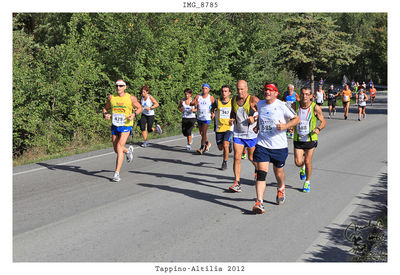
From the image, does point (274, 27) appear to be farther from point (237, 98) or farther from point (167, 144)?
point (237, 98)

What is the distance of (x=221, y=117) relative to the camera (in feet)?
33.9

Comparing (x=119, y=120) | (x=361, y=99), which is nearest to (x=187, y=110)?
(x=119, y=120)

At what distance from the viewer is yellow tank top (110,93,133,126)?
959 centimetres

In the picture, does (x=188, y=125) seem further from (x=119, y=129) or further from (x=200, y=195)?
(x=200, y=195)

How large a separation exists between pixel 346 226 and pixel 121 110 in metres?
5.04

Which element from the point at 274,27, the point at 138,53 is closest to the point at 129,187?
the point at 138,53

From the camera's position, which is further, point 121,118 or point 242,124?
point 121,118

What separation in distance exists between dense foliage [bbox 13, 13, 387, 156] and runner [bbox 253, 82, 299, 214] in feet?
26.6

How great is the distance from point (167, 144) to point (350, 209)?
313 inches

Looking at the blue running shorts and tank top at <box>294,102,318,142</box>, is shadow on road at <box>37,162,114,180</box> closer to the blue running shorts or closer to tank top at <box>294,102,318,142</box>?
the blue running shorts

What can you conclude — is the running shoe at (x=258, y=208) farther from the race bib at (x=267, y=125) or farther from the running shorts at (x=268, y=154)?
the race bib at (x=267, y=125)

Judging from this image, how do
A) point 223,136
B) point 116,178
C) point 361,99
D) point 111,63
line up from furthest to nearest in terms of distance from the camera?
point 361,99 → point 111,63 → point 223,136 → point 116,178

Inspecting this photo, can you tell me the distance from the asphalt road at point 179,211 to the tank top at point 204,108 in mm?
1246

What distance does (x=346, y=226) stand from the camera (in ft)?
22.3
